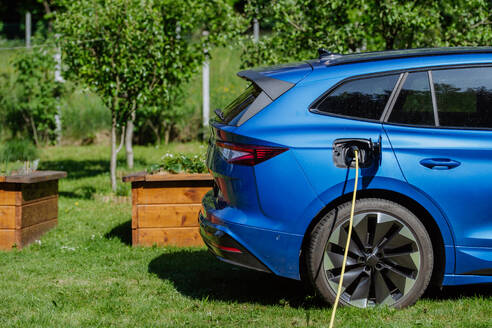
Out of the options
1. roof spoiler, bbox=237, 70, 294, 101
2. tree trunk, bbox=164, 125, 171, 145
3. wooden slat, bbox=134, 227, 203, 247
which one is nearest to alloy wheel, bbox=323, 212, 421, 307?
roof spoiler, bbox=237, 70, 294, 101

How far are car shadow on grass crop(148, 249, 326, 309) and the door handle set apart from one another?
1212 millimetres

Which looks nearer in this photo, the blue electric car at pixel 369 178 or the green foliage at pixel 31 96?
the blue electric car at pixel 369 178

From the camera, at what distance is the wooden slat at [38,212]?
255 inches

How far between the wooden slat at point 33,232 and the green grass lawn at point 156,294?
3.0 inches

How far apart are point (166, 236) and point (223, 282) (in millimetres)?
1257

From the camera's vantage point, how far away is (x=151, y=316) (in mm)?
4484

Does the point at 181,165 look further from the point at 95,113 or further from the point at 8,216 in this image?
the point at 95,113

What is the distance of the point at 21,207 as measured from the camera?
639 centimetres

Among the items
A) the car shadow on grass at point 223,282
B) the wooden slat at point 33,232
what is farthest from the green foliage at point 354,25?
the car shadow on grass at point 223,282

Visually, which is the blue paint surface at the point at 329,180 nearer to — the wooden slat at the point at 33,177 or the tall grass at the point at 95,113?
the wooden slat at the point at 33,177

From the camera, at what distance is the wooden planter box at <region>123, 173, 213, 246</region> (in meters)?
6.25

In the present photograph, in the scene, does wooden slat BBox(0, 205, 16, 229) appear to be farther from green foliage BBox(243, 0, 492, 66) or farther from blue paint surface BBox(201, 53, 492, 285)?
green foliage BBox(243, 0, 492, 66)

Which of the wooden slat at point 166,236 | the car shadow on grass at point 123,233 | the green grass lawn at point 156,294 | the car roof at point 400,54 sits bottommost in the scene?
the green grass lawn at point 156,294

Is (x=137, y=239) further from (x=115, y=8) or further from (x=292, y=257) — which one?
(x=115, y=8)
